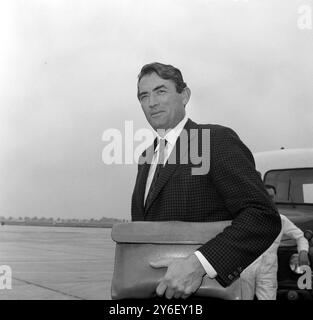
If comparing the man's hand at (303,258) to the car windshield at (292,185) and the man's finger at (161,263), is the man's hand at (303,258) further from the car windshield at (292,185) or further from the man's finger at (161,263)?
the man's finger at (161,263)

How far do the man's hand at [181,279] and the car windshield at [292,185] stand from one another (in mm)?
4278

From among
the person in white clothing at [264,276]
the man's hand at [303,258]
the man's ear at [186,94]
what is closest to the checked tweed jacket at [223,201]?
the man's ear at [186,94]

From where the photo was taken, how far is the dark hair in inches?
67.8

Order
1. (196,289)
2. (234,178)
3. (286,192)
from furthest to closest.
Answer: (286,192) < (234,178) < (196,289)

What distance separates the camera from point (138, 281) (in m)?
A: 1.49

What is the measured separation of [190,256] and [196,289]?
0.29ft

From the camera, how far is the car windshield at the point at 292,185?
5688 millimetres

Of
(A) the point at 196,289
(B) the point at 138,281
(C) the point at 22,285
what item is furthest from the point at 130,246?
(C) the point at 22,285

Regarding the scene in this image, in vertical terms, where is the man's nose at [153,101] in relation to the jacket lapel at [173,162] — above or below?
above

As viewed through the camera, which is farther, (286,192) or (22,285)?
(22,285)

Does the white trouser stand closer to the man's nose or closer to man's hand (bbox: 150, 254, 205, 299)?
the man's nose

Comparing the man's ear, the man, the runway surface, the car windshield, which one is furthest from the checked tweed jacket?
the runway surface

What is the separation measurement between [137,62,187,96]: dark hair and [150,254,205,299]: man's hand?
1.97ft
